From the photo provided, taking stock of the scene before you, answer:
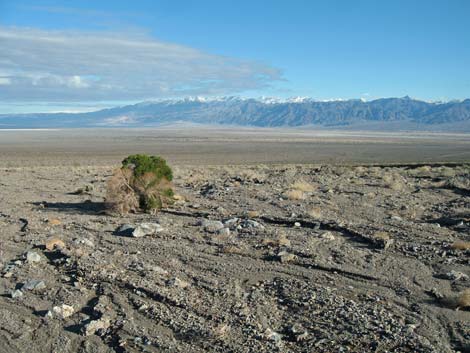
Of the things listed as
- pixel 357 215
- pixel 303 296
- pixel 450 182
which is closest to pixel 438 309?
pixel 303 296

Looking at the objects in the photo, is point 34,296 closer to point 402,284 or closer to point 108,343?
point 108,343

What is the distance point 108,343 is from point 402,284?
5655 mm

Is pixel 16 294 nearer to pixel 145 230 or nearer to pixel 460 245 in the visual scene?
pixel 145 230

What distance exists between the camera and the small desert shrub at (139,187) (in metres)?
18.8

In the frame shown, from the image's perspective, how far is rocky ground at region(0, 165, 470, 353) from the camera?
834 cm

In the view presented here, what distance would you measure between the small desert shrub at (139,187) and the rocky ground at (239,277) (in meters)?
0.62

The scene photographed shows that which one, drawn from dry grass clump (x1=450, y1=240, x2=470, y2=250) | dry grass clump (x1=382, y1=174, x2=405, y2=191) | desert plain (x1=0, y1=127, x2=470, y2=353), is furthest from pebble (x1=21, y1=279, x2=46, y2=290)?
dry grass clump (x1=382, y1=174, x2=405, y2=191)

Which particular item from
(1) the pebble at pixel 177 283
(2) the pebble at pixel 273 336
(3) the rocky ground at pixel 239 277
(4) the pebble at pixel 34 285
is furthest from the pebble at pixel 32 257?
(2) the pebble at pixel 273 336

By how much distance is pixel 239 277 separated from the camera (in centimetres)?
1121

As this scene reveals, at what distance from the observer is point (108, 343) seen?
8.23m

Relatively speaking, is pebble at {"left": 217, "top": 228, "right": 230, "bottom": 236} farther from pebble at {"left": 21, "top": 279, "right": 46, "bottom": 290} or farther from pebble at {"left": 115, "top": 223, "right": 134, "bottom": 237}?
pebble at {"left": 21, "top": 279, "right": 46, "bottom": 290}

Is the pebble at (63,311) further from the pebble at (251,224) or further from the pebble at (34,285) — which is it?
the pebble at (251,224)

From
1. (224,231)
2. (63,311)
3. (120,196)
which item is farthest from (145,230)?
(63,311)

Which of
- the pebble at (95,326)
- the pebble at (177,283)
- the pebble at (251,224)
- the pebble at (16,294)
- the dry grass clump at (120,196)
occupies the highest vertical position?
the dry grass clump at (120,196)
